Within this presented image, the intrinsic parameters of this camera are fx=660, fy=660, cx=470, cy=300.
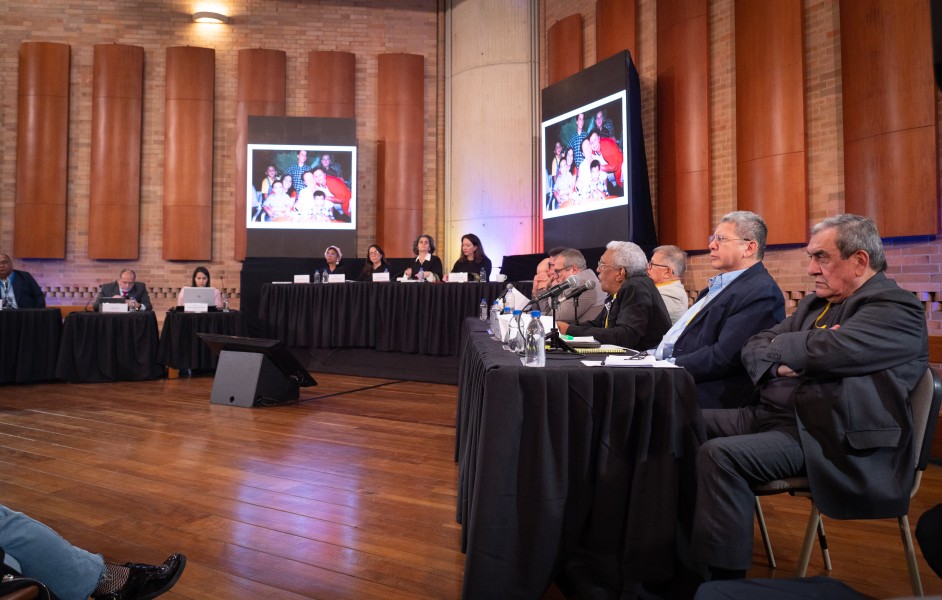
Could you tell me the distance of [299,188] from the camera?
8.91m

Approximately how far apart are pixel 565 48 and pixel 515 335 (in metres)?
6.80

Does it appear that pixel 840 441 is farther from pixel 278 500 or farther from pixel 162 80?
pixel 162 80

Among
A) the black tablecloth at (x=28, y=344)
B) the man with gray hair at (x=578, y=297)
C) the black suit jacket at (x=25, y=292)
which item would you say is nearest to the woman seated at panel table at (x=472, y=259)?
the man with gray hair at (x=578, y=297)

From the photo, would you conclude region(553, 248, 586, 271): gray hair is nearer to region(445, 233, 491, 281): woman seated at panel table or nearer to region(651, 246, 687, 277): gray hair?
region(651, 246, 687, 277): gray hair

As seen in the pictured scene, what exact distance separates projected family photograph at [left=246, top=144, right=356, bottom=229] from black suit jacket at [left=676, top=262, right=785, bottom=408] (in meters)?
7.16

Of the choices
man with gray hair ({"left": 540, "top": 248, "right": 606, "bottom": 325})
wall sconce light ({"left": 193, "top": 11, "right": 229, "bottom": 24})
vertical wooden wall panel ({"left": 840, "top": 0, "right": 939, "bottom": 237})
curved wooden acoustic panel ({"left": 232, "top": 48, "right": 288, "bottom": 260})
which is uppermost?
wall sconce light ({"left": 193, "top": 11, "right": 229, "bottom": 24})

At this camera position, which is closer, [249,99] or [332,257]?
[332,257]

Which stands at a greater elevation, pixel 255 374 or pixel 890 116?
pixel 890 116

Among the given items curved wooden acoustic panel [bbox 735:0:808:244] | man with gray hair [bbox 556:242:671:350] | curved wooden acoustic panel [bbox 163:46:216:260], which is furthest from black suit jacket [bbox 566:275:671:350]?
curved wooden acoustic panel [bbox 163:46:216:260]

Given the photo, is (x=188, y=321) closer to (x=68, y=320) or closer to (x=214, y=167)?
(x=68, y=320)

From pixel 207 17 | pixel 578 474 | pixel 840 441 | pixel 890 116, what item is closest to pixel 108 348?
pixel 207 17

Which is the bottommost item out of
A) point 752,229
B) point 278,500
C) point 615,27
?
point 278,500

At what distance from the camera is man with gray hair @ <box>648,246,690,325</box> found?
3768mm

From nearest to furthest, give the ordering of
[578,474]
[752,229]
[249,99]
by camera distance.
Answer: [578,474] → [752,229] → [249,99]
